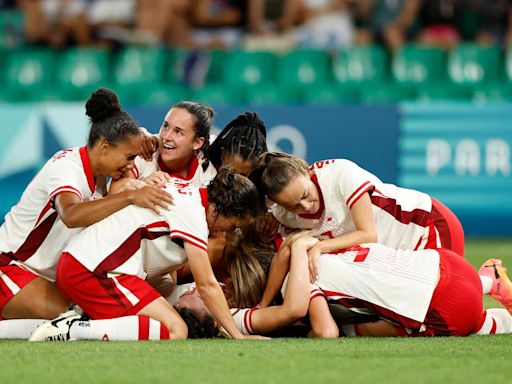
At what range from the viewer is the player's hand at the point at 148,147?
6.44m

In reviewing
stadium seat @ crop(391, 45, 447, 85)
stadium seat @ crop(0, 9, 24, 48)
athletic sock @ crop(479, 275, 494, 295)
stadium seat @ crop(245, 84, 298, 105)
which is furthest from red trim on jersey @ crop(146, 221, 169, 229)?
stadium seat @ crop(0, 9, 24, 48)

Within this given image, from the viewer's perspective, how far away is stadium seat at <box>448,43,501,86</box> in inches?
495

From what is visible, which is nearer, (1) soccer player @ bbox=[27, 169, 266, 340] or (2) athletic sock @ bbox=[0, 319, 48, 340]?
(1) soccer player @ bbox=[27, 169, 266, 340]

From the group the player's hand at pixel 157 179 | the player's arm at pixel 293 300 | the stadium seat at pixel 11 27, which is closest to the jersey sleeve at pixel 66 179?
the player's hand at pixel 157 179

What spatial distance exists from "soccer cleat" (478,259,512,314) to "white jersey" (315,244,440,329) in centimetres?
75

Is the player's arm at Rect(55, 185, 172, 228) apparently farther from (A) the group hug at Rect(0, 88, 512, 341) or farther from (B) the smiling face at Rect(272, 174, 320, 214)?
(B) the smiling face at Rect(272, 174, 320, 214)

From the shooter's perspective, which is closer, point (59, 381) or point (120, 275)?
point (59, 381)

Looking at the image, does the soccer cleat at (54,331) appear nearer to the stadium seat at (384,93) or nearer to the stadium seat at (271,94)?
the stadium seat at (271,94)

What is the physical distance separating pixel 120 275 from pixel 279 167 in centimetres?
100

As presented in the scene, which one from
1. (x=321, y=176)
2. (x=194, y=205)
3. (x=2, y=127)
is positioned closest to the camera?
(x=194, y=205)

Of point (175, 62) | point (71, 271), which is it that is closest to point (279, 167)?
point (71, 271)

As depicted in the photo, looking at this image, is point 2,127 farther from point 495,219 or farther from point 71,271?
point 71,271

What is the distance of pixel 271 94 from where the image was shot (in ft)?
40.3

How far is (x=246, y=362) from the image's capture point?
4.86 meters
